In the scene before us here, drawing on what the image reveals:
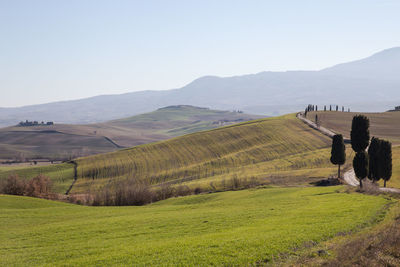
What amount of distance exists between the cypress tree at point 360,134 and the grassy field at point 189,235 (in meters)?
27.6

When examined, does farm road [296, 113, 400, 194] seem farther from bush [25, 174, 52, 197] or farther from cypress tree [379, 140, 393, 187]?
bush [25, 174, 52, 197]

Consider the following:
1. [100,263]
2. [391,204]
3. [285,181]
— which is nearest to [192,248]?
[100,263]

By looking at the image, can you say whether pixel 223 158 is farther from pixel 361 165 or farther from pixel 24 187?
pixel 24 187

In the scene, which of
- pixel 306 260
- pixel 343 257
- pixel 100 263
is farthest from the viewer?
pixel 100 263

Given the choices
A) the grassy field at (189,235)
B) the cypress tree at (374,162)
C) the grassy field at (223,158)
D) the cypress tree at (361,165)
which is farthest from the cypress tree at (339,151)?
the grassy field at (189,235)

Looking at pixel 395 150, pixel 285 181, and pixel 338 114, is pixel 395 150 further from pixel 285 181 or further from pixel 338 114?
pixel 338 114

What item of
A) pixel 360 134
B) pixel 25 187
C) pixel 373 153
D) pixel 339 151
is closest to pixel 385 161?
pixel 373 153

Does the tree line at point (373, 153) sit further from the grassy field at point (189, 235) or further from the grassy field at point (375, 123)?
the grassy field at point (375, 123)

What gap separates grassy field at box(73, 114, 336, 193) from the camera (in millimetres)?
95000

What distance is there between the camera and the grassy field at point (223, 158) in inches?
3740

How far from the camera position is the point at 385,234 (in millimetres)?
21750

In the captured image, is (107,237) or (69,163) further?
(69,163)

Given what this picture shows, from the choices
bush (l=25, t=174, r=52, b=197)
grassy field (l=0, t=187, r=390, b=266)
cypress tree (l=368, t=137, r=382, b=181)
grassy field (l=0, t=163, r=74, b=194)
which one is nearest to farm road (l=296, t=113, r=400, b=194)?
cypress tree (l=368, t=137, r=382, b=181)

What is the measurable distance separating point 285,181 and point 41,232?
4962 cm
